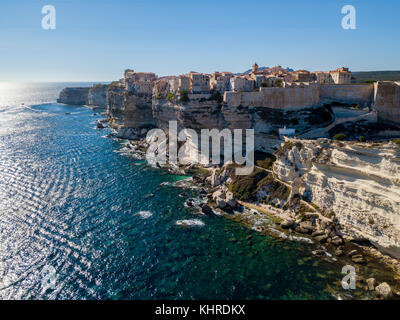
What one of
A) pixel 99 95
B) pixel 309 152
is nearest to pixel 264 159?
pixel 309 152

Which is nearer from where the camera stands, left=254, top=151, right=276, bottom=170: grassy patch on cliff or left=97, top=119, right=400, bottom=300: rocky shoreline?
left=97, top=119, right=400, bottom=300: rocky shoreline

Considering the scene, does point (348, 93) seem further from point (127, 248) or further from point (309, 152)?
point (127, 248)

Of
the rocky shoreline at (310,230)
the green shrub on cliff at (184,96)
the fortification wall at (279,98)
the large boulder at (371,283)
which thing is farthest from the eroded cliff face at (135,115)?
the large boulder at (371,283)

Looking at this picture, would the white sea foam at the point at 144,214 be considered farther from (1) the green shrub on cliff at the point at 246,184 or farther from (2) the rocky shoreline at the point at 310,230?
(1) the green shrub on cliff at the point at 246,184

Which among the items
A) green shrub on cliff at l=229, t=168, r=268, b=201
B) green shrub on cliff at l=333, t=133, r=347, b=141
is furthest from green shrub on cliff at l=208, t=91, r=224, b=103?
green shrub on cliff at l=333, t=133, r=347, b=141

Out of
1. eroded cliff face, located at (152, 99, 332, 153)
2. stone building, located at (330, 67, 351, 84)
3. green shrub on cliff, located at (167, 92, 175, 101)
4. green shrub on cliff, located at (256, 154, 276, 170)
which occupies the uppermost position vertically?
stone building, located at (330, 67, 351, 84)

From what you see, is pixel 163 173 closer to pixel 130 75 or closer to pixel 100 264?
pixel 100 264

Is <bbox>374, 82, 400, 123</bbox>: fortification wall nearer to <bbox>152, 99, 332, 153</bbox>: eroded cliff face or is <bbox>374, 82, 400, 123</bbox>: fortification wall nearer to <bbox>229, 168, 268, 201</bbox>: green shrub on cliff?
<bbox>152, 99, 332, 153</bbox>: eroded cliff face
